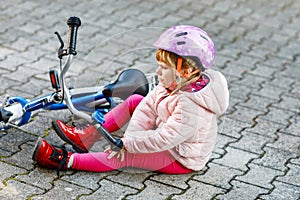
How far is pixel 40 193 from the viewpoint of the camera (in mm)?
3377

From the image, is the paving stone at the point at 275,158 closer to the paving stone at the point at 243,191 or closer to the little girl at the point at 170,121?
the paving stone at the point at 243,191

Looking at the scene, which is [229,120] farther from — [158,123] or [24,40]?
[24,40]

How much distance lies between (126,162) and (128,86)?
1.56 feet

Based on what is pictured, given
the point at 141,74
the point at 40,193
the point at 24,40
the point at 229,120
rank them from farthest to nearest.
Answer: the point at 24,40 → the point at 229,120 → the point at 141,74 → the point at 40,193

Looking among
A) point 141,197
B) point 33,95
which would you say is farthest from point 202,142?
point 33,95

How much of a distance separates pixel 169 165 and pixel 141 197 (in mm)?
304

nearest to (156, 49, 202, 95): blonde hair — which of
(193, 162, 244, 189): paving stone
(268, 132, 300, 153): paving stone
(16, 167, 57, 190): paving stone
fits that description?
(193, 162, 244, 189): paving stone

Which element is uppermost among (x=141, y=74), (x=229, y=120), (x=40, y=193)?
(x=141, y=74)

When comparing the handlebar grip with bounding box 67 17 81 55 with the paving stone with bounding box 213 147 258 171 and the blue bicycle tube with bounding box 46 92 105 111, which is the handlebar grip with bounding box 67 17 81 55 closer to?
the blue bicycle tube with bounding box 46 92 105 111

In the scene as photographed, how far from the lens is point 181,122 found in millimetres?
3441

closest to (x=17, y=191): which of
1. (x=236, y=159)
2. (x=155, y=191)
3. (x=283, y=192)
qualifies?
(x=155, y=191)

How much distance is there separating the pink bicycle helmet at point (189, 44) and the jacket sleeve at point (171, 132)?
26 cm

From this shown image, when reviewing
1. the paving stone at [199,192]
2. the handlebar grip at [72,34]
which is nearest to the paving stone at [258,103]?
the paving stone at [199,192]

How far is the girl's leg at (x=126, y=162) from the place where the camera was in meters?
3.62
